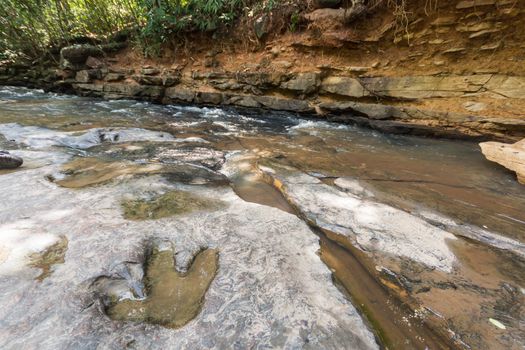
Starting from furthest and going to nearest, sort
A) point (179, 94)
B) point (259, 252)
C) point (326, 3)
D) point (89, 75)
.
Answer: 1. point (89, 75)
2. point (179, 94)
3. point (326, 3)
4. point (259, 252)

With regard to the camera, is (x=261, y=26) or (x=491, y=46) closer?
(x=491, y=46)

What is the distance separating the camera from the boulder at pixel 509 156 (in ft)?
9.11

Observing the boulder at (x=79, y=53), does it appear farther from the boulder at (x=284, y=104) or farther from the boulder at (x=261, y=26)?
the boulder at (x=284, y=104)

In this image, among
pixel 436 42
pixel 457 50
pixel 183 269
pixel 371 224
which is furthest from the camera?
pixel 436 42

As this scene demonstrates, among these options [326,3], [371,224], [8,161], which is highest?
[326,3]

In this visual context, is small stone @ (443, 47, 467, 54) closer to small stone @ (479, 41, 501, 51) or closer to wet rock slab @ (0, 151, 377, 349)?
small stone @ (479, 41, 501, 51)

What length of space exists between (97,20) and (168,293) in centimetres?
1130

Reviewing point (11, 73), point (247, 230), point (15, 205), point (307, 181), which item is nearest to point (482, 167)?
point (307, 181)

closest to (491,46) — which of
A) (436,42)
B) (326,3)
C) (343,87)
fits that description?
(436,42)

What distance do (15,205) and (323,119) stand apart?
17.3 ft

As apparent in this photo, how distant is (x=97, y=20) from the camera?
366 inches

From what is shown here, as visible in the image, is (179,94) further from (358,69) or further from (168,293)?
(168,293)

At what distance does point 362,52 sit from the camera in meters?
5.62

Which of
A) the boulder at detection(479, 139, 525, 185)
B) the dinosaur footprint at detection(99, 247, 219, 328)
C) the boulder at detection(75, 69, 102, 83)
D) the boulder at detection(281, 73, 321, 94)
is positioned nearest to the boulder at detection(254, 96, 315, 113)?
the boulder at detection(281, 73, 321, 94)
